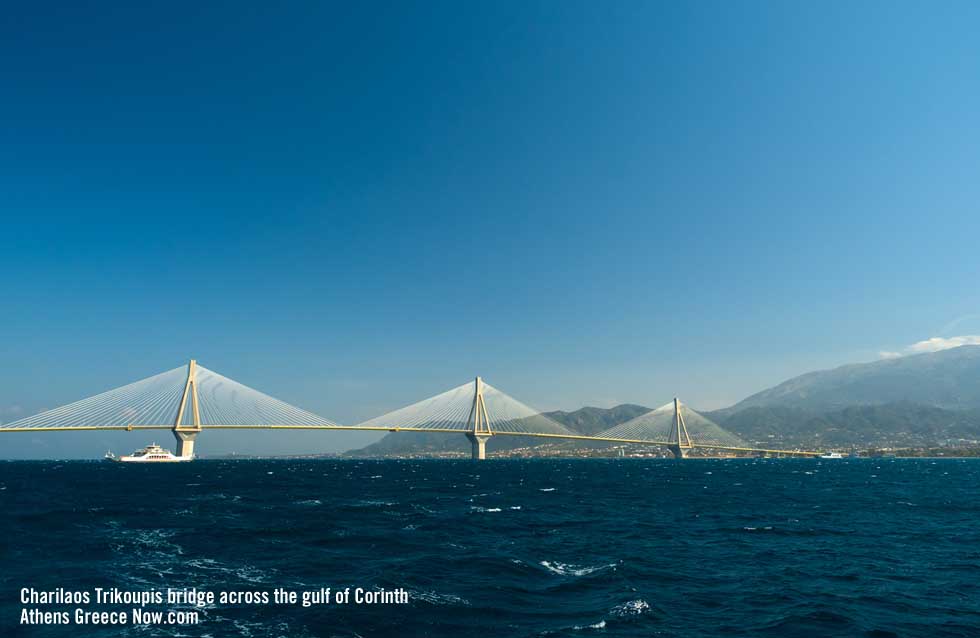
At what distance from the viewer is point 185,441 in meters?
169

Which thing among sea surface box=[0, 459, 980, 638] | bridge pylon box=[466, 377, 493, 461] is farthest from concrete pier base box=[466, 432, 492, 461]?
sea surface box=[0, 459, 980, 638]

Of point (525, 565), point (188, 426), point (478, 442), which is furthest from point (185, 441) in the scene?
point (525, 565)

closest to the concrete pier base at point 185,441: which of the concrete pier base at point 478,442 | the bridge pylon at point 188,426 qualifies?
the bridge pylon at point 188,426

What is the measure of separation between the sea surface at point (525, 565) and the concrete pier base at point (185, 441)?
119 meters

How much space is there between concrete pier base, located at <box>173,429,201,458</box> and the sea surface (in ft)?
390

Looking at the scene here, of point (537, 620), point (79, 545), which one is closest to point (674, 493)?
point (537, 620)

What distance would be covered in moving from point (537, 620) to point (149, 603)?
15.9 meters

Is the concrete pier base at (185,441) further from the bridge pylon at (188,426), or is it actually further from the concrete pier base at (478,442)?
the concrete pier base at (478,442)

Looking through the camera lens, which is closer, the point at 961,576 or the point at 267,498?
the point at 961,576

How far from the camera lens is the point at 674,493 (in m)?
73.8

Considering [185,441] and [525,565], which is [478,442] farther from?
[525,565]

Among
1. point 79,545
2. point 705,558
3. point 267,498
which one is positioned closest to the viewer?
point 705,558

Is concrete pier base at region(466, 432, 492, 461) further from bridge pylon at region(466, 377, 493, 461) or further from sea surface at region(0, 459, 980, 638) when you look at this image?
sea surface at region(0, 459, 980, 638)

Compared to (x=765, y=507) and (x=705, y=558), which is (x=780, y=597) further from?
(x=765, y=507)
